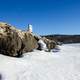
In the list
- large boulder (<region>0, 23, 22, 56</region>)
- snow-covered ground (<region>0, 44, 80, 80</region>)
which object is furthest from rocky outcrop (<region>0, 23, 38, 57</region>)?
snow-covered ground (<region>0, 44, 80, 80</region>)

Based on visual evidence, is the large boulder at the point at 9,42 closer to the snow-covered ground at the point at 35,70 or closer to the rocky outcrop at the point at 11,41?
the rocky outcrop at the point at 11,41

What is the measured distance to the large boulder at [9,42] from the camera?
35.7ft

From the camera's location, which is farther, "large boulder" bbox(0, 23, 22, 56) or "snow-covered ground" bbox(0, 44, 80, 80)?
"large boulder" bbox(0, 23, 22, 56)

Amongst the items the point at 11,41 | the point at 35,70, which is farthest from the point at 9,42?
the point at 35,70

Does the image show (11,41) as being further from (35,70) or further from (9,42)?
(35,70)

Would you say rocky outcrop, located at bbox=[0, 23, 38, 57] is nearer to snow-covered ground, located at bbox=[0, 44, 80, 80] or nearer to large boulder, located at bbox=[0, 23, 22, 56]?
large boulder, located at bbox=[0, 23, 22, 56]

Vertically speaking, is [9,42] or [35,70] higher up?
[9,42]

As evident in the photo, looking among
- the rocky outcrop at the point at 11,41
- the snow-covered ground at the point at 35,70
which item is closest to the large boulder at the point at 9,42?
the rocky outcrop at the point at 11,41

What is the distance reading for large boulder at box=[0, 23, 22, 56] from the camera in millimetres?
10867

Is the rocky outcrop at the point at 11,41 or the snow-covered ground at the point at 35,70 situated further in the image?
the rocky outcrop at the point at 11,41

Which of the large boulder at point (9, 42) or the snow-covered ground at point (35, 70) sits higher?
the large boulder at point (9, 42)

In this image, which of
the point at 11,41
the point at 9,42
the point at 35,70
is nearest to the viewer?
the point at 35,70

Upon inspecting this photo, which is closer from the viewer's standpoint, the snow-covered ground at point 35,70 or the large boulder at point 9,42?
the snow-covered ground at point 35,70

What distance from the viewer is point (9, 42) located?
11.0 meters
